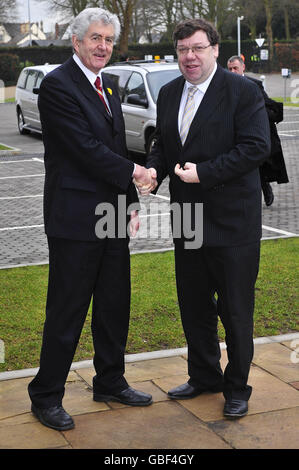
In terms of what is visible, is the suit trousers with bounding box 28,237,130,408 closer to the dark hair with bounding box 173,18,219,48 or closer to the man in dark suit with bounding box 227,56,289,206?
the dark hair with bounding box 173,18,219,48

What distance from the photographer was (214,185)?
3.82m

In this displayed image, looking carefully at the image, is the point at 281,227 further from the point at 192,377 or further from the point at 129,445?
the point at 129,445

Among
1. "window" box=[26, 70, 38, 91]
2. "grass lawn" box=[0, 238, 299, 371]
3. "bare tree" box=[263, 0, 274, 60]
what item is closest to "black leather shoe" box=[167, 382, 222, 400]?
"grass lawn" box=[0, 238, 299, 371]

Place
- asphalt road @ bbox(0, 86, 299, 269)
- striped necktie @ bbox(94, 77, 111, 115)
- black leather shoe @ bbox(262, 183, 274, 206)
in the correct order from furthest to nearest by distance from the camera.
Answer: black leather shoe @ bbox(262, 183, 274, 206) < asphalt road @ bbox(0, 86, 299, 269) < striped necktie @ bbox(94, 77, 111, 115)

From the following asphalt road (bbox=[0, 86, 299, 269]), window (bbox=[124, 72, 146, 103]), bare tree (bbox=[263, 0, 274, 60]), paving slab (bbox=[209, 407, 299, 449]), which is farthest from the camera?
bare tree (bbox=[263, 0, 274, 60])

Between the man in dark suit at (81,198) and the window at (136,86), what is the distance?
413 inches

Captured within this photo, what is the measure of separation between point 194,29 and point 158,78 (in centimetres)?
1093

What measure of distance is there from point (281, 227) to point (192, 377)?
17.0ft

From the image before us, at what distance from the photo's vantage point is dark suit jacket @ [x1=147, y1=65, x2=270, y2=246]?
3797mm

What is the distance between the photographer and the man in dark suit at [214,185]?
3809 millimetres

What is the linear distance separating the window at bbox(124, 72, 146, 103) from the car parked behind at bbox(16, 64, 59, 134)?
15.2ft

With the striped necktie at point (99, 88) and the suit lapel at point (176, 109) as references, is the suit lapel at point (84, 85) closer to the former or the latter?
the striped necktie at point (99, 88)

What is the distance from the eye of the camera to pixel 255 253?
402cm

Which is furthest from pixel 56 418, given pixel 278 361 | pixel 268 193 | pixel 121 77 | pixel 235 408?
pixel 121 77
